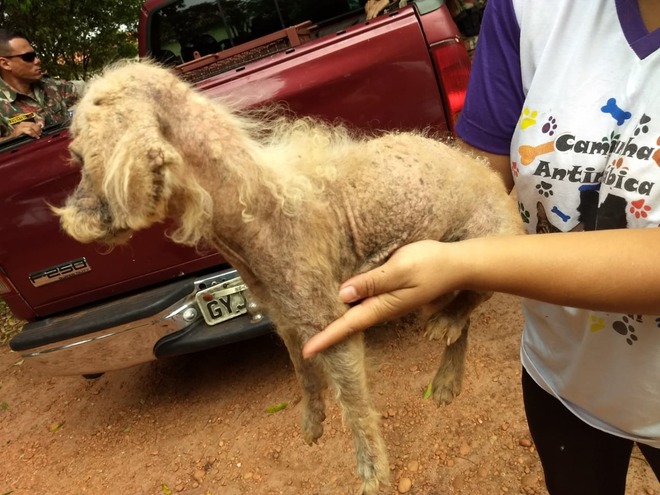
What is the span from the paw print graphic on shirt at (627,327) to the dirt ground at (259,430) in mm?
1833

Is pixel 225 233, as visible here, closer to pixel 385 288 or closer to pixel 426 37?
pixel 385 288

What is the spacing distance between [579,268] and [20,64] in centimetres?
625

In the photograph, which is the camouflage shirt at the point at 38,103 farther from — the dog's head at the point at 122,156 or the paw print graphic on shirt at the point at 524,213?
the paw print graphic on shirt at the point at 524,213

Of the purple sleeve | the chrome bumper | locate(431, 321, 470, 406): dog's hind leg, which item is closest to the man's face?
the chrome bumper

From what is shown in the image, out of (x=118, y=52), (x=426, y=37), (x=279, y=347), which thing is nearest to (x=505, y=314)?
(x=279, y=347)

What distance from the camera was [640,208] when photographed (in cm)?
124

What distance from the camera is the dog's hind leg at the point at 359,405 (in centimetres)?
166

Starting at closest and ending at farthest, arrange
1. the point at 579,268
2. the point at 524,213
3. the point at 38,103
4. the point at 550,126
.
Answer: the point at 579,268
the point at 550,126
the point at 524,213
the point at 38,103

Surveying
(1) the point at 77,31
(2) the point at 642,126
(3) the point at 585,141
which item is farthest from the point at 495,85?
(1) the point at 77,31

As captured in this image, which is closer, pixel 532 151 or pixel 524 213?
pixel 532 151

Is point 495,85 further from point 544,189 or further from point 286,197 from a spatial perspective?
point 286,197

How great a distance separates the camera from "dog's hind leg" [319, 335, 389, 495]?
1.66m

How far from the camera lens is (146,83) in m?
1.36

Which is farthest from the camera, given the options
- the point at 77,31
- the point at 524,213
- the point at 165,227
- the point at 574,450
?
the point at 77,31
